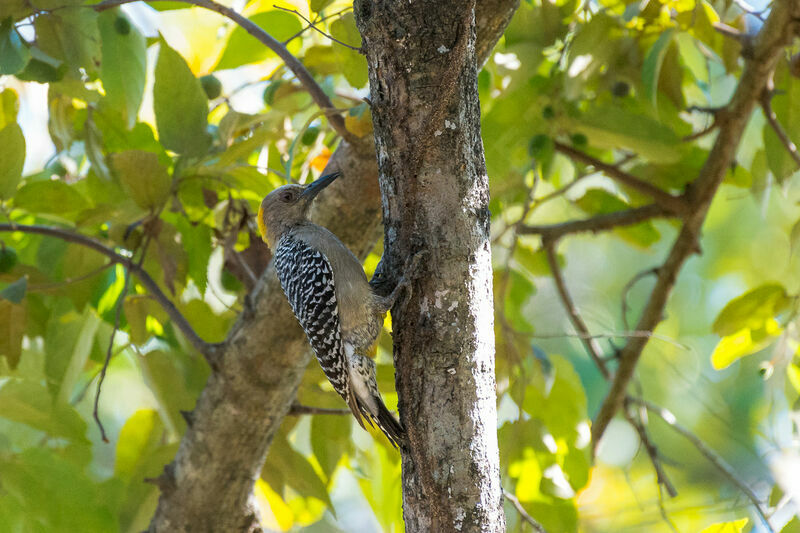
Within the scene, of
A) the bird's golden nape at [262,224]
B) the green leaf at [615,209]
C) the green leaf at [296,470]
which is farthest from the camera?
the green leaf at [615,209]

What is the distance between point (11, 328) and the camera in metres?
2.98

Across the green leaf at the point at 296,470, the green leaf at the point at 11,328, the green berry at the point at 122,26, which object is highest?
the green berry at the point at 122,26

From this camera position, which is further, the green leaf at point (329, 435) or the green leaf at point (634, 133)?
the green leaf at point (329, 435)

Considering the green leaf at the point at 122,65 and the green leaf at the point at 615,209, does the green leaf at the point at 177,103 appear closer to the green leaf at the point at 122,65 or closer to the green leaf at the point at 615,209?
the green leaf at the point at 122,65

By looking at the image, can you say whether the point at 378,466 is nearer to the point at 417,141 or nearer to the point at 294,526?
the point at 294,526

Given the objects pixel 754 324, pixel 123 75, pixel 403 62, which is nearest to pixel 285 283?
pixel 123 75

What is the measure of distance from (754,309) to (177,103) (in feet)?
7.77

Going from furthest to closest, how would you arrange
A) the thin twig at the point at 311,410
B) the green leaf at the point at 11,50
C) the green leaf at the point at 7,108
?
the green leaf at the point at 7,108
the thin twig at the point at 311,410
the green leaf at the point at 11,50

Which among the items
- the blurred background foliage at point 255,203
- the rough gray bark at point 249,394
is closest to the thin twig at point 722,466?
the blurred background foliage at point 255,203

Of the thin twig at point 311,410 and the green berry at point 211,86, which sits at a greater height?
the green berry at point 211,86

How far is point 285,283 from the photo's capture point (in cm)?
312

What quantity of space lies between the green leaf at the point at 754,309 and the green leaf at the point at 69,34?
2699 mm

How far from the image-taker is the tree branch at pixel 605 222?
3.83 m

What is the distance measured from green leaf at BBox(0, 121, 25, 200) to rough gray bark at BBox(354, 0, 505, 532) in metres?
1.35
